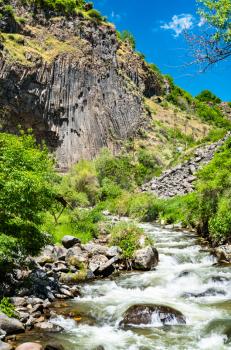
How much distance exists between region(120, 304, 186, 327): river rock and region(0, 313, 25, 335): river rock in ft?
10.0

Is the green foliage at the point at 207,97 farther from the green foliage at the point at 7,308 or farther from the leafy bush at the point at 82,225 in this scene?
the green foliage at the point at 7,308

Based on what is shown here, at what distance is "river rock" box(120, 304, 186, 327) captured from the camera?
1281 centimetres

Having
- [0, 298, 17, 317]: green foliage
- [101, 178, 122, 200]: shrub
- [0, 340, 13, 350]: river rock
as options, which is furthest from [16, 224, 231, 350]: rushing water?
[101, 178, 122, 200]: shrub

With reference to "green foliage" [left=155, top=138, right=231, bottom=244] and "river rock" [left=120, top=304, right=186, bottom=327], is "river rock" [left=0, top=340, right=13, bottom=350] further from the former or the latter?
"green foliage" [left=155, top=138, right=231, bottom=244]

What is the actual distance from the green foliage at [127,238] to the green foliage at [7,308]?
8.46 meters

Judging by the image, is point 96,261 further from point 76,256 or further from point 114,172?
point 114,172

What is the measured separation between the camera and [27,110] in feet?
246

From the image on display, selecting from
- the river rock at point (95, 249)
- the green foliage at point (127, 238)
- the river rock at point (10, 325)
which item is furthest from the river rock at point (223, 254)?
the river rock at point (10, 325)

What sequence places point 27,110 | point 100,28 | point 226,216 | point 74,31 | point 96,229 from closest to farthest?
point 226,216, point 96,229, point 27,110, point 74,31, point 100,28

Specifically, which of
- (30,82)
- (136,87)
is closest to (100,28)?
(136,87)

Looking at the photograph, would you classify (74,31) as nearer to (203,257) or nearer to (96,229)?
(96,229)

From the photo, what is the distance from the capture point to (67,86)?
8150 centimetres

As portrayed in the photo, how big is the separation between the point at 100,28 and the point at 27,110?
37.2 meters

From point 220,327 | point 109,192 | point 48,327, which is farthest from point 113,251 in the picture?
point 109,192
